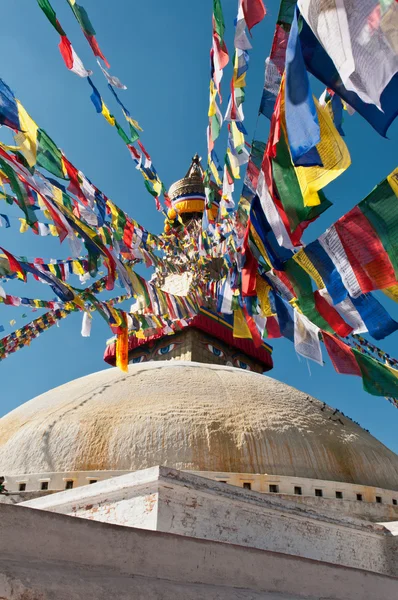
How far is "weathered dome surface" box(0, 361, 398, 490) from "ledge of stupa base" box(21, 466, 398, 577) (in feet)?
2.78

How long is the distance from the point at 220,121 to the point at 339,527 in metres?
4.82

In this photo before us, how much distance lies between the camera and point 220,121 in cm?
609

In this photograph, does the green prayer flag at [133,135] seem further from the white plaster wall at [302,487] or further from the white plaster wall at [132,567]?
the white plaster wall at [132,567]

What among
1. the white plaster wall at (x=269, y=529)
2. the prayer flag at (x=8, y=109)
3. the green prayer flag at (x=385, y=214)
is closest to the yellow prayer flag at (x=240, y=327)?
the white plaster wall at (x=269, y=529)

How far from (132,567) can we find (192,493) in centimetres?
172

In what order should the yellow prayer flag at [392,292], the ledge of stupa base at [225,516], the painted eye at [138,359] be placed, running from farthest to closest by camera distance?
the painted eye at [138,359] < the ledge of stupa base at [225,516] < the yellow prayer flag at [392,292]

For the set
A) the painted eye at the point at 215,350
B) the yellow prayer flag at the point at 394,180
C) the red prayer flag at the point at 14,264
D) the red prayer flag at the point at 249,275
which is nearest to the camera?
the yellow prayer flag at the point at 394,180

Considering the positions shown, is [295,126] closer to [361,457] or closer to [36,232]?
[36,232]

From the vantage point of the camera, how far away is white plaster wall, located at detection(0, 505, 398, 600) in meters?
2.94

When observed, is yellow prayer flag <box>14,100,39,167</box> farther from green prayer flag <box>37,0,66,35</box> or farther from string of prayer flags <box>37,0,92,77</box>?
green prayer flag <box>37,0,66,35</box>

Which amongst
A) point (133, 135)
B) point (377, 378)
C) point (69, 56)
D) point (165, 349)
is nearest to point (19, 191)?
point (69, 56)

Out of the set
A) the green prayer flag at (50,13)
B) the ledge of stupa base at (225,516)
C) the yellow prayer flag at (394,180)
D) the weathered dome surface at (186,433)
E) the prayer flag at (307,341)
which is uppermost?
the green prayer flag at (50,13)

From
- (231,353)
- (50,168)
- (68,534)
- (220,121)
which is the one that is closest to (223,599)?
(68,534)

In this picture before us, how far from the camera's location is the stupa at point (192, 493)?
3.32 meters
